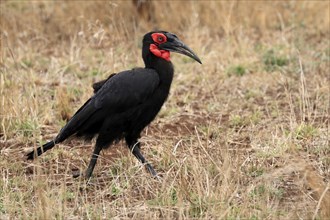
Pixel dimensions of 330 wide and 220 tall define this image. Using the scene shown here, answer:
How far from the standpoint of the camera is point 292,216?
12.5 feet

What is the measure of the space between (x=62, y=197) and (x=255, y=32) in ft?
18.6

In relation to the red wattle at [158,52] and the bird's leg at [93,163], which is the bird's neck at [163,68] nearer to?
the red wattle at [158,52]

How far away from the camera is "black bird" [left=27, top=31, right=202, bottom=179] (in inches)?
188

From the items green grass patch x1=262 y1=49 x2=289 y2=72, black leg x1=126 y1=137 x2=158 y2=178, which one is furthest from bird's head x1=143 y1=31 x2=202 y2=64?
green grass patch x1=262 y1=49 x2=289 y2=72

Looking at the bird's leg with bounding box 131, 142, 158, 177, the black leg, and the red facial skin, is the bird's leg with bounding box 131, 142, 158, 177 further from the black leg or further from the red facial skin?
the red facial skin

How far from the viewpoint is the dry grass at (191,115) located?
4137mm

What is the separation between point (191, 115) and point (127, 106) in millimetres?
1817

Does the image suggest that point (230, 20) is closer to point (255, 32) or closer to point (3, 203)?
point (255, 32)

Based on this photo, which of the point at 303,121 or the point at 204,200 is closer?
the point at 204,200

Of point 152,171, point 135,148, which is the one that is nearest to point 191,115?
point 135,148

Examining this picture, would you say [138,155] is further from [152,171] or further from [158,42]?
[158,42]

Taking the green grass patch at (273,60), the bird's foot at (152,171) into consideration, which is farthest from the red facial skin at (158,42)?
the green grass patch at (273,60)

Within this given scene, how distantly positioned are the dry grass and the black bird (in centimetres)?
23

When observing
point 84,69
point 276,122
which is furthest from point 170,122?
point 84,69
